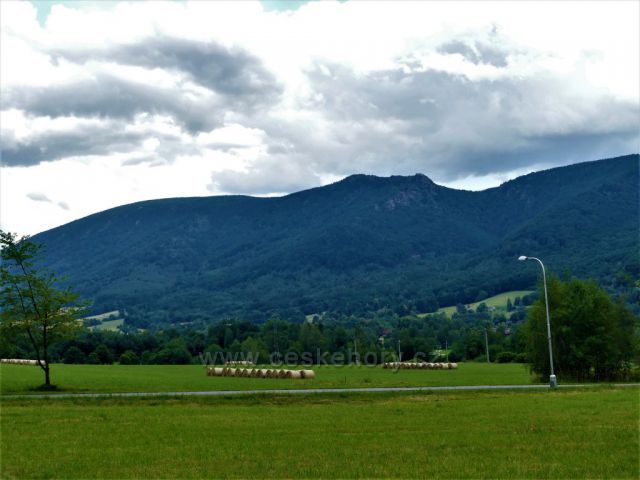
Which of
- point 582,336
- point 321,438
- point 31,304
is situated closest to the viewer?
point 321,438

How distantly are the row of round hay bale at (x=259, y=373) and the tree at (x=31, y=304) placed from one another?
2211 cm

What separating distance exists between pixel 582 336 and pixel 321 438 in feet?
149

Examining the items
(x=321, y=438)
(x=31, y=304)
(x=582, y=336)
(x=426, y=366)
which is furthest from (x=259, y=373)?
(x=321, y=438)

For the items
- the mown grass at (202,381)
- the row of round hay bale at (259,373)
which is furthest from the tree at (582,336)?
the row of round hay bale at (259,373)

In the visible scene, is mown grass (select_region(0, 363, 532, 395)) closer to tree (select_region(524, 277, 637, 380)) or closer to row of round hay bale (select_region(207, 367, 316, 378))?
row of round hay bale (select_region(207, 367, 316, 378))

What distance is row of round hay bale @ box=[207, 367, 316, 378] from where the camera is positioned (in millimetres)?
69562

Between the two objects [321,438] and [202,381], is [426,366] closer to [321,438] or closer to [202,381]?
[202,381]

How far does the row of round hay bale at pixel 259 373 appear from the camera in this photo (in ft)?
228

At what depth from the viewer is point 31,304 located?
53156mm

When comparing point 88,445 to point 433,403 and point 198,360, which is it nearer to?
point 433,403

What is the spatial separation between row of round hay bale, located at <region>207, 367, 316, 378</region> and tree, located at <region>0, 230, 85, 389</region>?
22109 mm

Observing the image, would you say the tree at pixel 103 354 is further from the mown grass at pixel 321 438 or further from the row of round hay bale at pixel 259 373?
the mown grass at pixel 321 438

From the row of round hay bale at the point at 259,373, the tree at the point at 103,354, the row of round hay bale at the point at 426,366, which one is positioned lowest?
the row of round hay bale at the point at 426,366

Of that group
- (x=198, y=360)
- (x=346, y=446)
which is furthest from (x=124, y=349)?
(x=346, y=446)
